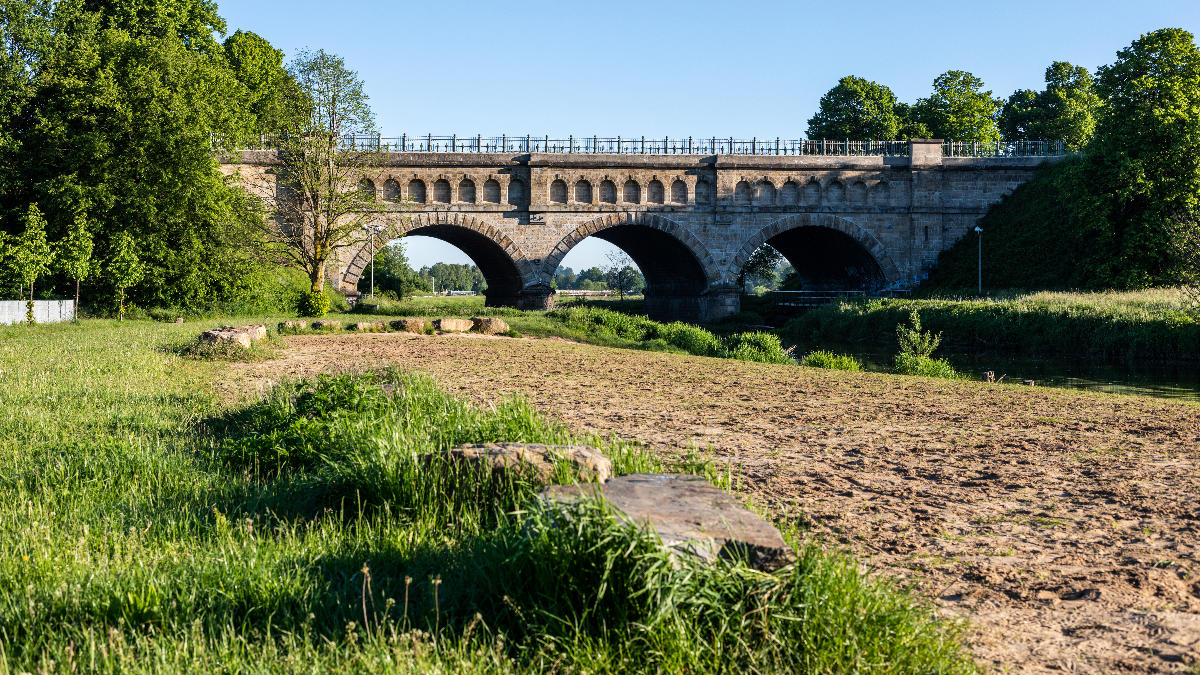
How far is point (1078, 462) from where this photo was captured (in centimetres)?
761

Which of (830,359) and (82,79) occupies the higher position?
(82,79)

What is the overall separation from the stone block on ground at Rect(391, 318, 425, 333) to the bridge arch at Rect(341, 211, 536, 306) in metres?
18.1

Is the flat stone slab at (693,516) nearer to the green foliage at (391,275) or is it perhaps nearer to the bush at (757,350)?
the bush at (757,350)

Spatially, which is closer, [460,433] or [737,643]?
[737,643]

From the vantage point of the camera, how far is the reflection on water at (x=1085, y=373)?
59.2 feet

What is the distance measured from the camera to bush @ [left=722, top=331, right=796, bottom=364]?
23.0 metres

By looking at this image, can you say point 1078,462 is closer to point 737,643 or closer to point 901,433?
point 901,433

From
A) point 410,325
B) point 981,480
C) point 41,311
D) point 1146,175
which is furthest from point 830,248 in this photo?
point 981,480

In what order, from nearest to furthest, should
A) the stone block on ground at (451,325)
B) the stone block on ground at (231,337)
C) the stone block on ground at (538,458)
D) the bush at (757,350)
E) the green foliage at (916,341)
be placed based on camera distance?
the stone block on ground at (538,458)
the stone block on ground at (231,337)
the green foliage at (916,341)
the bush at (757,350)
the stone block on ground at (451,325)

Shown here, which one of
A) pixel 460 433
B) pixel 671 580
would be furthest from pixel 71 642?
pixel 460 433

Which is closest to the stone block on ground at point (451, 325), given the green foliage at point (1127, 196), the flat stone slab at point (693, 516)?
the flat stone slab at point (693, 516)

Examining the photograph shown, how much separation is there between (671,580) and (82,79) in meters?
35.4

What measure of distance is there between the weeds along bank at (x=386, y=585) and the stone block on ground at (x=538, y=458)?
12 centimetres

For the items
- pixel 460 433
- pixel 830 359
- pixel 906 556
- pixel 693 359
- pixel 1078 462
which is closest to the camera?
pixel 906 556
